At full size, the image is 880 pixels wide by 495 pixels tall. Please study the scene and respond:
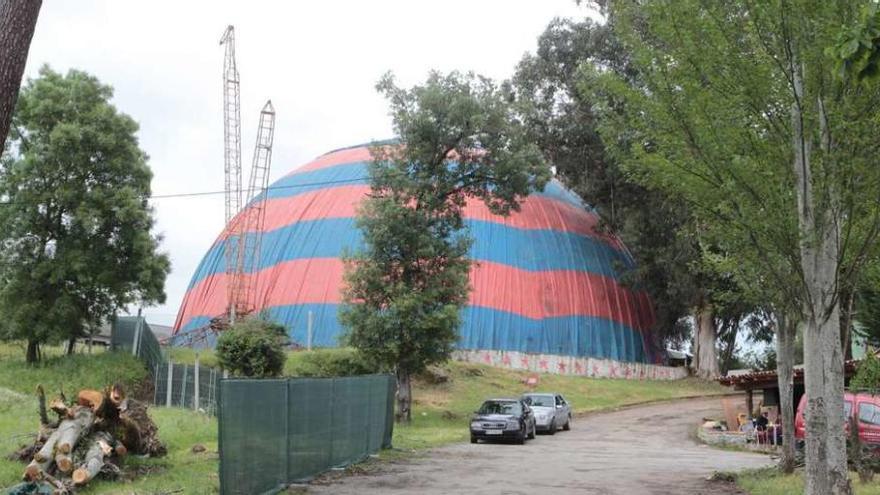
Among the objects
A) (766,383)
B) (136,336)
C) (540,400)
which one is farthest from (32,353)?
(766,383)

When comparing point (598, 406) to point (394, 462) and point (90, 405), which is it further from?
point (90, 405)

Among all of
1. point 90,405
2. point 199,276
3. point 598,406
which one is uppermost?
point 199,276

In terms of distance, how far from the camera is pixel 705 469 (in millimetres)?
18312

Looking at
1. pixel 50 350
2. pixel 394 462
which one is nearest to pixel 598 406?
pixel 394 462

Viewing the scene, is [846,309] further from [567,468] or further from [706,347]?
[706,347]

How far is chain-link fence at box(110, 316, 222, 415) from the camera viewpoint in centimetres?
2856

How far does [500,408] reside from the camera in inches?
1041

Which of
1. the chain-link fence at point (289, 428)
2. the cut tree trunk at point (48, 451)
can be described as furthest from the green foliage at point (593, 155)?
the cut tree trunk at point (48, 451)

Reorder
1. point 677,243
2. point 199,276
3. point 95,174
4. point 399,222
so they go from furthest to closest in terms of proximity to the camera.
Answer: point 199,276, point 677,243, point 95,174, point 399,222

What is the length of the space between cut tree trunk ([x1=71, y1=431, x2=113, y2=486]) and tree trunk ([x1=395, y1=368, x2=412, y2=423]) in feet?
60.9

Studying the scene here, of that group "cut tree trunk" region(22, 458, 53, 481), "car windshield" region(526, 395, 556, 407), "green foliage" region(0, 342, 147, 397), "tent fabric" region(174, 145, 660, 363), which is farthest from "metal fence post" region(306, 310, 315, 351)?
"cut tree trunk" region(22, 458, 53, 481)

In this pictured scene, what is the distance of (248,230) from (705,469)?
42267 millimetres

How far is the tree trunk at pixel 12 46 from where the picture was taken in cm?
722

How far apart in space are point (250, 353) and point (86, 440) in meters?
19.5
